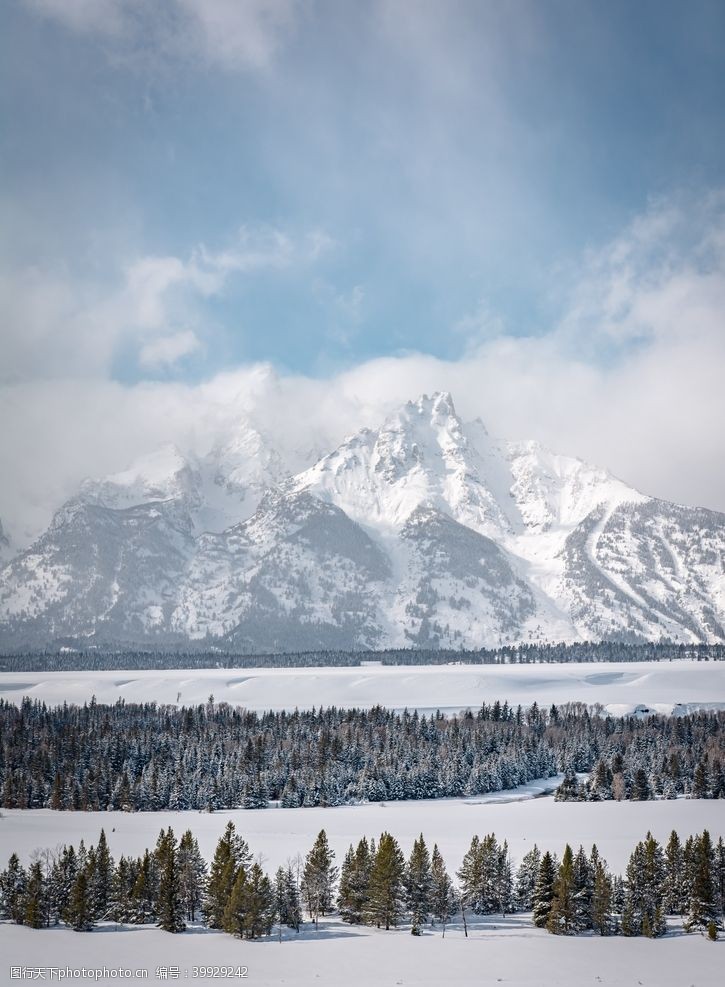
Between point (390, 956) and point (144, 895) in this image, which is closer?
point (390, 956)

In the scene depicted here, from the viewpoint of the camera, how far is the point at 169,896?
3000 inches

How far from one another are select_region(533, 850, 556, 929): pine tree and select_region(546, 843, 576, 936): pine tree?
1480 millimetres

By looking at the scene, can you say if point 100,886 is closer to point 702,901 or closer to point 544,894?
point 544,894

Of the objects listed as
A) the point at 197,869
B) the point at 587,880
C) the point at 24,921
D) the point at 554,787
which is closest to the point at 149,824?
the point at 197,869

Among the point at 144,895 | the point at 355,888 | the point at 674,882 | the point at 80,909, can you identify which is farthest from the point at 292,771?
the point at 80,909

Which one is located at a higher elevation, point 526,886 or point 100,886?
point 100,886

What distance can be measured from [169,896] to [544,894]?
115 feet

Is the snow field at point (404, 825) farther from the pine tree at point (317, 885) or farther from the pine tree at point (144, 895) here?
the pine tree at point (144, 895)

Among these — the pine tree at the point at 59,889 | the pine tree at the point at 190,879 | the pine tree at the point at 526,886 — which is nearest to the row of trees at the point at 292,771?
the pine tree at the point at 190,879

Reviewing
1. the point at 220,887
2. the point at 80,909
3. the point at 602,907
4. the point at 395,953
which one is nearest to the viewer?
the point at 395,953

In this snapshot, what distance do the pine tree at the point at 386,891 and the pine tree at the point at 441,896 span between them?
3.16 meters

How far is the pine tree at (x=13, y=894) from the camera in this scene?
245 ft

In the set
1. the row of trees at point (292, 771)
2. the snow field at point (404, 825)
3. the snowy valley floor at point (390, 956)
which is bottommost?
the snowy valley floor at point (390, 956)

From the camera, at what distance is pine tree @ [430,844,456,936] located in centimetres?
8200
